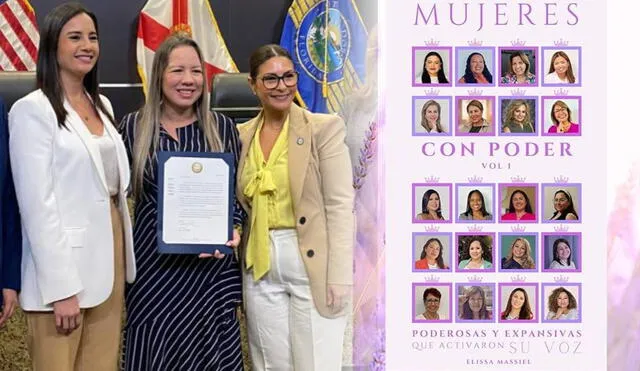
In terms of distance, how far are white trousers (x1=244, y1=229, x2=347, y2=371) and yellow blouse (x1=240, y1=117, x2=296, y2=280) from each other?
0.03 meters

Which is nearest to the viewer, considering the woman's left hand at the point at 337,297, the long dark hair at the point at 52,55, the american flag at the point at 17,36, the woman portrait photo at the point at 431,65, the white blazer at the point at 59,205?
the woman portrait photo at the point at 431,65

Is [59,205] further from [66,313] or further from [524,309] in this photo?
[524,309]

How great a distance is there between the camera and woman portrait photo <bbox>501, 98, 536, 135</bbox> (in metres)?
1.35

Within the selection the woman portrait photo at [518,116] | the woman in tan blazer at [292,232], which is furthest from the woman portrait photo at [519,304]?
the woman in tan blazer at [292,232]

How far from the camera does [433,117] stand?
134cm

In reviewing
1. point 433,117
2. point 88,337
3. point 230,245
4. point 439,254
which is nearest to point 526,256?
point 439,254

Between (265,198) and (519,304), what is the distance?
128 cm

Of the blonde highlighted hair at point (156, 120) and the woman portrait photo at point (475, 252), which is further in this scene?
the blonde highlighted hair at point (156, 120)

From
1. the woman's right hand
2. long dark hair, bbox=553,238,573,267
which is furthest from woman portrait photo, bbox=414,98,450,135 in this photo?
the woman's right hand

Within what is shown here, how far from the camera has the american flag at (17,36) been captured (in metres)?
5.86

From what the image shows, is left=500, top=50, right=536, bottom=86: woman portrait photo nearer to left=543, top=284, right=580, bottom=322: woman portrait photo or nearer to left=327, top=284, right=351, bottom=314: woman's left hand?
left=543, top=284, right=580, bottom=322: woman portrait photo

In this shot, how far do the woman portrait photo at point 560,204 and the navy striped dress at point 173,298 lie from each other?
1.35 metres

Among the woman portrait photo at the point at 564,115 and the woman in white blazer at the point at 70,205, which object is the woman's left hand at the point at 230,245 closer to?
the woman in white blazer at the point at 70,205

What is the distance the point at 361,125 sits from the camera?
1365mm
